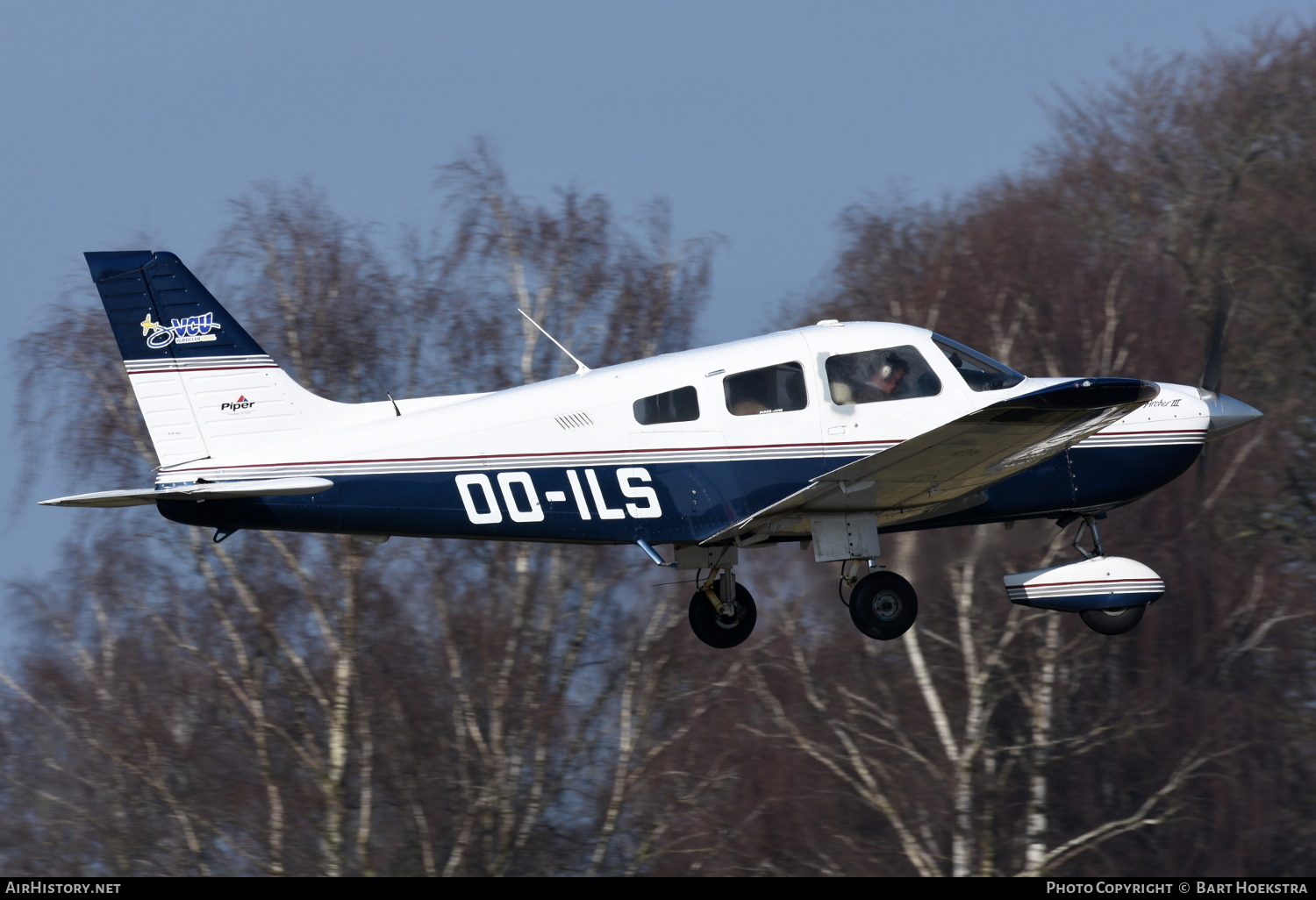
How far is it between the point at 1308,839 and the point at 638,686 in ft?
34.0

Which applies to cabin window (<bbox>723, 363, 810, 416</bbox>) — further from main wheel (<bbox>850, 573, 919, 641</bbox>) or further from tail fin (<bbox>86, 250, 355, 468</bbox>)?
tail fin (<bbox>86, 250, 355, 468</bbox>)

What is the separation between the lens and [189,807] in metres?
21.6

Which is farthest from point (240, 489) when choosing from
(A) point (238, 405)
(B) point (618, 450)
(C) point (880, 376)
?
(C) point (880, 376)

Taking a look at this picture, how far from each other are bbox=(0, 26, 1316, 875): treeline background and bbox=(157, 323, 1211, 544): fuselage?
7773 mm

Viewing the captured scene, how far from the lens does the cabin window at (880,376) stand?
1205 cm

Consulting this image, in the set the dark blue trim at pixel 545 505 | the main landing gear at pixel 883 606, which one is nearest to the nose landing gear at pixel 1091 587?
the main landing gear at pixel 883 606

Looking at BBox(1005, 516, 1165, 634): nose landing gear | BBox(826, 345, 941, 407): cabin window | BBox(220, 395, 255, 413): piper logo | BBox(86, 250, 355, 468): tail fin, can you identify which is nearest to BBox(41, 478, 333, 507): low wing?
BBox(86, 250, 355, 468): tail fin

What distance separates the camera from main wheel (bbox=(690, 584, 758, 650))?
13281mm

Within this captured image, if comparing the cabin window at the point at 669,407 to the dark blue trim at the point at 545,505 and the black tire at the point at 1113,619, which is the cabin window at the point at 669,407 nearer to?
the dark blue trim at the point at 545,505

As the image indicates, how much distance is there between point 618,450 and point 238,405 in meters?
3.01

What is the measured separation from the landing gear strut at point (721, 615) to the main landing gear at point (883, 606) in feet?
3.55

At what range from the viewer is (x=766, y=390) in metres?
12.0

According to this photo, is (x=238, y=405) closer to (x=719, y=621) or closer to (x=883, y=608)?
(x=719, y=621)

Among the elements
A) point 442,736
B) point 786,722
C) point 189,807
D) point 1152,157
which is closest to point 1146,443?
point 786,722
